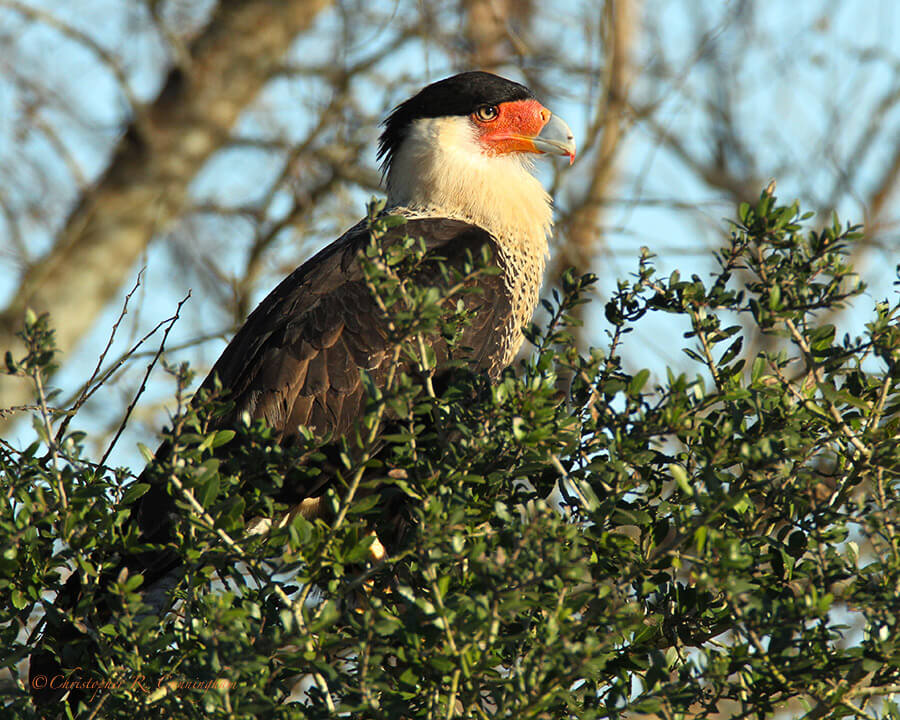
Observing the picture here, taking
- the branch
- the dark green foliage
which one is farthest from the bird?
the branch

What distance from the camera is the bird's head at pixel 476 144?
4.24 metres

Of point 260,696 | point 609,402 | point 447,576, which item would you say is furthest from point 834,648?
point 260,696

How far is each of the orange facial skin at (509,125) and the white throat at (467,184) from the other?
51 mm

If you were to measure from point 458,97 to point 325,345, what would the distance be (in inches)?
62.9

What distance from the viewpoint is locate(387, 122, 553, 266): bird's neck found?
13.6 feet

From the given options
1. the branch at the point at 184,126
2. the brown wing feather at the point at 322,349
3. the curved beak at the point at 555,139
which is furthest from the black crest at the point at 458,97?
the branch at the point at 184,126

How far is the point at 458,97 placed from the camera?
4406 mm

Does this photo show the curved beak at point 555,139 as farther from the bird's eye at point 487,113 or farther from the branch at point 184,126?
the branch at point 184,126

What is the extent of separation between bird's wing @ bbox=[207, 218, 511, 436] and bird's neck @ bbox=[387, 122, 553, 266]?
52cm

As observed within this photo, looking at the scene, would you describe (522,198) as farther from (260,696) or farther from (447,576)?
(260,696)

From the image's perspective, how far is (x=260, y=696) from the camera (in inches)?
74.9

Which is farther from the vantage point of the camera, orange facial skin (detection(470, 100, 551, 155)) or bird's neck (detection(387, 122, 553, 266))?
orange facial skin (detection(470, 100, 551, 155))

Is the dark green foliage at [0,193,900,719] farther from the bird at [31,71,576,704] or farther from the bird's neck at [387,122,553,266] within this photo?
the bird's neck at [387,122,553,266]

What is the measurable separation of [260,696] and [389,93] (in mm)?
4946
